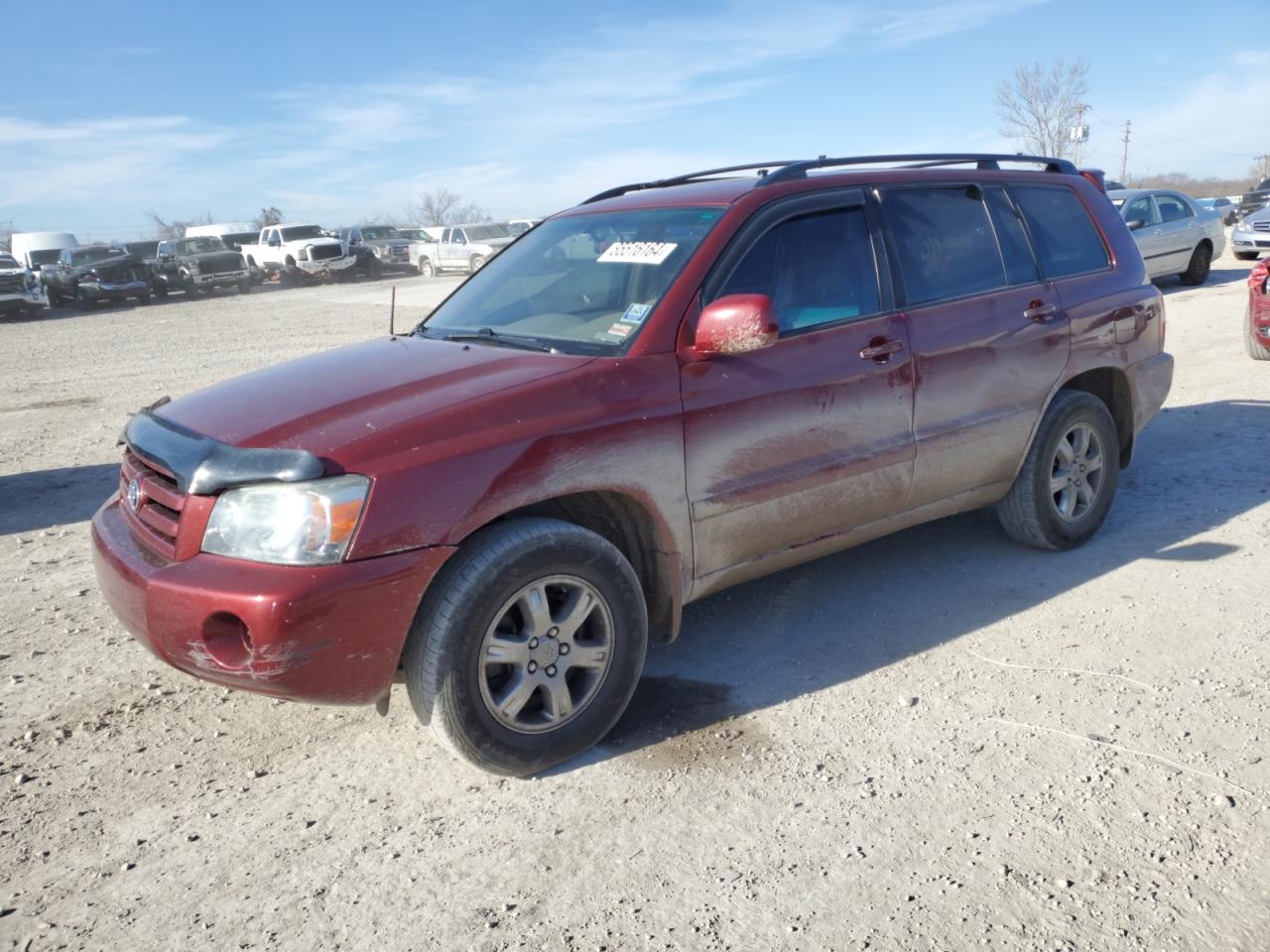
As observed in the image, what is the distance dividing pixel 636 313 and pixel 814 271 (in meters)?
0.81

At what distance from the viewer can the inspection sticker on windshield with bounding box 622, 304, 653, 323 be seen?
3.53 metres

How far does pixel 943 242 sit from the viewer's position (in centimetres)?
438

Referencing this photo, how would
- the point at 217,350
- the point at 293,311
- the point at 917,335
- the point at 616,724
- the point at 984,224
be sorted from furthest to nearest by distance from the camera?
the point at 293,311, the point at 217,350, the point at 984,224, the point at 917,335, the point at 616,724

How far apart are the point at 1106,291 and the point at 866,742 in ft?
9.24

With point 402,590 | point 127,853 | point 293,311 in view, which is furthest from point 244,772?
point 293,311

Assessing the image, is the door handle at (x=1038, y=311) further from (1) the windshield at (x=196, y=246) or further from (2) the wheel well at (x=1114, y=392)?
(1) the windshield at (x=196, y=246)

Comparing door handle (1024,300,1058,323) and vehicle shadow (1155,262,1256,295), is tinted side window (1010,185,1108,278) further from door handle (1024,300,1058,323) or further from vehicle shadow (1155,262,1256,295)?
vehicle shadow (1155,262,1256,295)

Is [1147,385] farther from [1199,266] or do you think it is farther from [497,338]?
[1199,266]

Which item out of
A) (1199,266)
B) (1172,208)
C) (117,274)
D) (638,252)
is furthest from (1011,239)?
(117,274)

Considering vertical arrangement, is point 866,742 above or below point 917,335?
below

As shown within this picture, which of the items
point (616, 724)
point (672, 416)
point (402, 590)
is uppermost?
point (672, 416)

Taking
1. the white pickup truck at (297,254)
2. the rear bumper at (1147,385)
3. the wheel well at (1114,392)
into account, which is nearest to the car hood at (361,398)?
the wheel well at (1114,392)

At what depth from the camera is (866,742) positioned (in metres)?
3.35

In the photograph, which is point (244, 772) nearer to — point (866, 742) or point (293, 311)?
point (866, 742)
